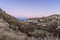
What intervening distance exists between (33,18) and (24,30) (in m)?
6.58

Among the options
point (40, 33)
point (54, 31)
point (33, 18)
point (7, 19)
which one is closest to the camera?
point (40, 33)

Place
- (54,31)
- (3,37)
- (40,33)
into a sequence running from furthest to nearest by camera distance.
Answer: (54,31) < (40,33) < (3,37)

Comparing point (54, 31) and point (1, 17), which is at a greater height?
point (1, 17)

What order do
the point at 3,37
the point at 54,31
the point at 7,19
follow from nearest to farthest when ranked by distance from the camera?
1. the point at 3,37
2. the point at 54,31
3. the point at 7,19

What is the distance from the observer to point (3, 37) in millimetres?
8648

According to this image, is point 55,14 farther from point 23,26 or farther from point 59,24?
point 23,26

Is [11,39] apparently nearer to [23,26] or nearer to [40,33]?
[40,33]

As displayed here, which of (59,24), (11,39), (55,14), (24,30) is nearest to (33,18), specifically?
(55,14)

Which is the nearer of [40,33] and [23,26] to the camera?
[40,33]

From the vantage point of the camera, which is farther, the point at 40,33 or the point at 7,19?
the point at 7,19

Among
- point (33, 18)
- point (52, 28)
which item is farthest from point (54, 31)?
point (33, 18)

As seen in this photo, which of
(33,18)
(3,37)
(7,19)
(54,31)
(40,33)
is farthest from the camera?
(33,18)

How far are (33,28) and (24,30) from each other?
1008mm

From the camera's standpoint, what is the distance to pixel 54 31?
49.4 ft
